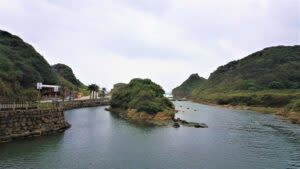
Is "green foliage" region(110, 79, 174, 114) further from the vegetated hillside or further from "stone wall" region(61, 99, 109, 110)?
the vegetated hillside

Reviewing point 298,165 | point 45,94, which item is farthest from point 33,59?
point 298,165

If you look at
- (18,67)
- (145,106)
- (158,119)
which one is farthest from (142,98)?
(18,67)

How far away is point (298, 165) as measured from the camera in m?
55.0

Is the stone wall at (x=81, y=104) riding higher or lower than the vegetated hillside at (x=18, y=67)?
lower

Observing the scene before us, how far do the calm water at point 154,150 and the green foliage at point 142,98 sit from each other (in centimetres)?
2524

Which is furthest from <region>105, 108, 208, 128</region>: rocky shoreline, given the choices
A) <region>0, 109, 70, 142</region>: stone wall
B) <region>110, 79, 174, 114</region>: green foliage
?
<region>0, 109, 70, 142</region>: stone wall

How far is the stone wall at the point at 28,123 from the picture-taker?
61.8 m

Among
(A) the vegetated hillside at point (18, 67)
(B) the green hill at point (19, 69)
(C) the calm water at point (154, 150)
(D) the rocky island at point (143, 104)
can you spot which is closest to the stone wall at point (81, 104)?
(B) the green hill at point (19, 69)

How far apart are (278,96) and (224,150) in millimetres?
131345

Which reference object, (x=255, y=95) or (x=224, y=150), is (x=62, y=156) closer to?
(x=224, y=150)

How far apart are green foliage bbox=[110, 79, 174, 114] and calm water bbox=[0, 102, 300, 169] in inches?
994

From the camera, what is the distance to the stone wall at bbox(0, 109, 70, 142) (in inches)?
2432

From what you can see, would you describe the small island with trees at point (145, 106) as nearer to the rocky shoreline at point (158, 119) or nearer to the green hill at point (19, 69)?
the rocky shoreline at point (158, 119)

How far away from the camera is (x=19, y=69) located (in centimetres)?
16038
